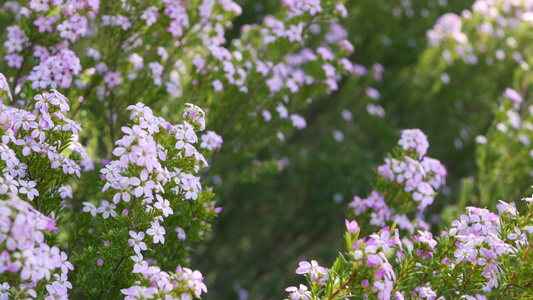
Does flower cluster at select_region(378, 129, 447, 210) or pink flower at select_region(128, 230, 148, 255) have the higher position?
pink flower at select_region(128, 230, 148, 255)

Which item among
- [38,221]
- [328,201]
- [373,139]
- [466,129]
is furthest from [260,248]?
[38,221]

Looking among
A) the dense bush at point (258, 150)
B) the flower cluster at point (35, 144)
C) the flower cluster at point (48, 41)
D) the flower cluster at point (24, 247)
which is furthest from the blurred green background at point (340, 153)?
the flower cluster at point (24, 247)

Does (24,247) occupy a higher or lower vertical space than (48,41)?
higher

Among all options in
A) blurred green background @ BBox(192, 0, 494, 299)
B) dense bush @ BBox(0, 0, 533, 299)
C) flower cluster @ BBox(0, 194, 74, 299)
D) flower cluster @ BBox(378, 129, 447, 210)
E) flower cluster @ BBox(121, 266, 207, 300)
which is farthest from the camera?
blurred green background @ BBox(192, 0, 494, 299)

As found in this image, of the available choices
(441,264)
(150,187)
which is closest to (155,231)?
(150,187)

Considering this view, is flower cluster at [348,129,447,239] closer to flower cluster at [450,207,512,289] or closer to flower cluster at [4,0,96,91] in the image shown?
flower cluster at [450,207,512,289]

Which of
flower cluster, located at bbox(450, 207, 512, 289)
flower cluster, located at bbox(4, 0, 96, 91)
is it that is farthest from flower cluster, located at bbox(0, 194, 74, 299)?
flower cluster, located at bbox(450, 207, 512, 289)

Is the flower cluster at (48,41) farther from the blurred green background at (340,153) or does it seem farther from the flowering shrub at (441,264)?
the blurred green background at (340,153)

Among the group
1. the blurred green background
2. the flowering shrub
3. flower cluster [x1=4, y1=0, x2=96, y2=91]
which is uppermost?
flower cluster [x1=4, y1=0, x2=96, y2=91]

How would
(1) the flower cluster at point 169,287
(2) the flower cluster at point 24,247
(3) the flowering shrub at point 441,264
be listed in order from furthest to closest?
(3) the flowering shrub at point 441,264, (1) the flower cluster at point 169,287, (2) the flower cluster at point 24,247

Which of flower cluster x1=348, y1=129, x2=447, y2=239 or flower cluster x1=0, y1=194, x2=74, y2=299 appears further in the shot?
flower cluster x1=348, y1=129, x2=447, y2=239

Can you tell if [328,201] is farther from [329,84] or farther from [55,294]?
[55,294]

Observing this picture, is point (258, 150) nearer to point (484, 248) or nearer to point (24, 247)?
point (484, 248)

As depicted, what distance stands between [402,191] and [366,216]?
1.16 feet
